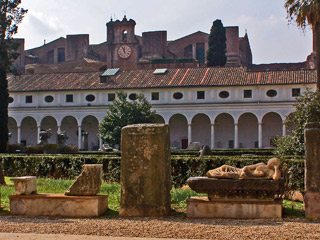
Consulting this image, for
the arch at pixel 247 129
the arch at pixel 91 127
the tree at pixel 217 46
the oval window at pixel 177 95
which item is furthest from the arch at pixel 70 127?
the tree at pixel 217 46

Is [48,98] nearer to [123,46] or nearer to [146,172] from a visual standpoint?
[123,46]

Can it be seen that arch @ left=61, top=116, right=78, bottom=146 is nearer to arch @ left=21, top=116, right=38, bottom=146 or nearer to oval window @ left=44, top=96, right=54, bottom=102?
oval window @ left=44, top=96, right=54, bottom=102

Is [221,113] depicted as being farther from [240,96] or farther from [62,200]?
[62,200]

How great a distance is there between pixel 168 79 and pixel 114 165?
32.9m

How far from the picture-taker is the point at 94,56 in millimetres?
71375

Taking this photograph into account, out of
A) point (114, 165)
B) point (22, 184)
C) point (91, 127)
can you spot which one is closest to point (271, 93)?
point (91, 127)

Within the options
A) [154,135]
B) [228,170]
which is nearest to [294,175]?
[228,170]

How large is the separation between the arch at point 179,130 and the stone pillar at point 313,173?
41.1 m

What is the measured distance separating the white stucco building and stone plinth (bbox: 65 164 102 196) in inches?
1423

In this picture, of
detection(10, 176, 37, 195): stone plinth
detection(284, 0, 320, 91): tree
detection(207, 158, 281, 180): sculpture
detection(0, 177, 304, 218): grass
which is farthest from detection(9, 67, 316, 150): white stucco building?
detection(10, 176, 37, 195): stone plinth

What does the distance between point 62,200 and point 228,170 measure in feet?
9.85

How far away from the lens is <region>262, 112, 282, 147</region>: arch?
47.4 m

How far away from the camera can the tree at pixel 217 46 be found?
194 ft

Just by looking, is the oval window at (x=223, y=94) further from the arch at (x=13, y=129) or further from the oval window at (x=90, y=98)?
the arch at (x=13, y=129)
